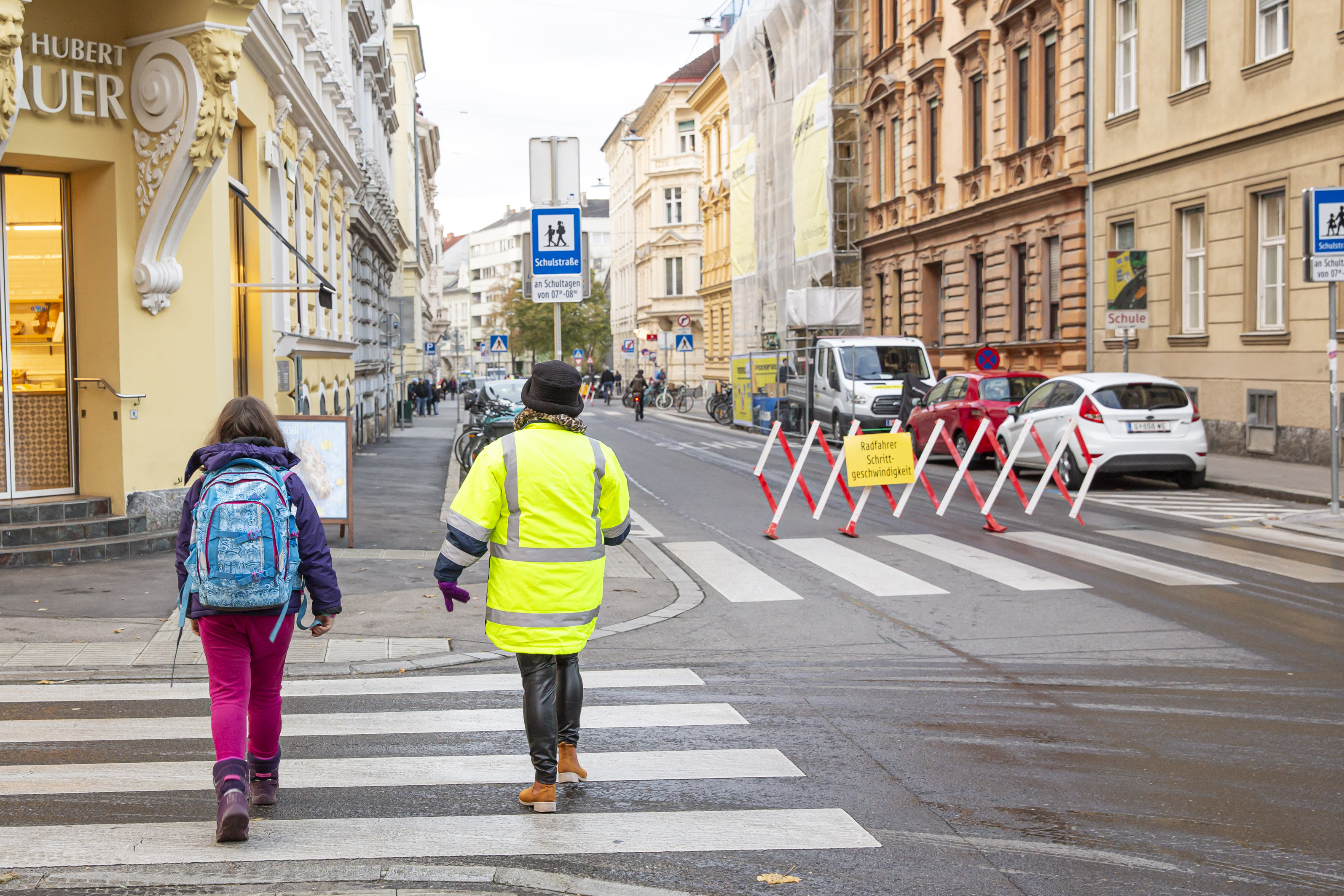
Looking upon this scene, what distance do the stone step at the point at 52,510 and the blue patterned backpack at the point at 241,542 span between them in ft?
25.1

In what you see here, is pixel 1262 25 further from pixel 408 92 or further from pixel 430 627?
pixel 408 92

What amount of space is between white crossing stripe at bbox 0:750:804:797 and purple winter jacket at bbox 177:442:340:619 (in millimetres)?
844

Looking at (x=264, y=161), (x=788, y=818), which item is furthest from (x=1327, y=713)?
(x=264, y=161)

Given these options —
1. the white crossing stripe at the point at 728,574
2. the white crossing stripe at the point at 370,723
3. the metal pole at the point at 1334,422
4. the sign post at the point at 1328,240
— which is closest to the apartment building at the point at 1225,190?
the metal pole at the point at 1334,422

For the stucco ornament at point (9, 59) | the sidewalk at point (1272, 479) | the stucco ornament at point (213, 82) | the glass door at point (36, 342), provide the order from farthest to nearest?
1. the sidewalk at point (1272, 479)
2. the glass door at point (36, 342)
3. the stucco ornament at point (213, 82)
4. the stucco ornament at point (9, 59)

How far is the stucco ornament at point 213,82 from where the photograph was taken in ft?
37.8

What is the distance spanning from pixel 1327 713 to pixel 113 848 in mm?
5312

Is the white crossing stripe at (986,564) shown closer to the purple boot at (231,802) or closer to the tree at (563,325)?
the purple boot at (231,802)

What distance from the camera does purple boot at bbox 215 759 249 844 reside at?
456 cm

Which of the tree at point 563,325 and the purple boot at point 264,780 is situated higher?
the tree at point 563,325

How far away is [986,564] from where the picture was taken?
1121 cm

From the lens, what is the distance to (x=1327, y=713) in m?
6.28

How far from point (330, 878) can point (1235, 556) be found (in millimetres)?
9241

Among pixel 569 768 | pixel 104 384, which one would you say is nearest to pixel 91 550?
pixel 104 384
